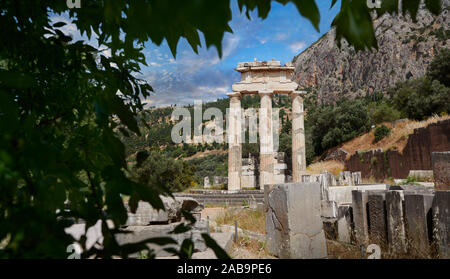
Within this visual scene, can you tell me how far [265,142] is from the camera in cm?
2516

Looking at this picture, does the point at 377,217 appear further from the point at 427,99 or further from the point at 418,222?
the point at 427,99

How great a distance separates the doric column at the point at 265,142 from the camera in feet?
80.4

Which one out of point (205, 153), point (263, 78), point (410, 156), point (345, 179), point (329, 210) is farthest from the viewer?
point (205, 153)

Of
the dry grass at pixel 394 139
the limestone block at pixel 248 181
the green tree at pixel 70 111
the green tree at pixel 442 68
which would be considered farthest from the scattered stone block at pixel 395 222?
the green tree at pixel 442 68

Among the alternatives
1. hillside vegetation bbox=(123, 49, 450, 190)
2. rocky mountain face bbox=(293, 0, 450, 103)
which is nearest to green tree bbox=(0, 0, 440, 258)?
hillside vegetation bbox=(123, 49, 450, 190)

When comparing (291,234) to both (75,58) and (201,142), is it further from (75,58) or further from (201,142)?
(201,142)

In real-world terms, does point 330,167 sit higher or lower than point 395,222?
higher

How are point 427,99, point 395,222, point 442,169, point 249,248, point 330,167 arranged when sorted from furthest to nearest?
point 427,99 → point 330,167 → point 442,169 → point 249,248 → point 395,222

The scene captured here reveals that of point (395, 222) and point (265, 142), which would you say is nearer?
point (395, 222)

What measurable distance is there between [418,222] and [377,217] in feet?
3.34

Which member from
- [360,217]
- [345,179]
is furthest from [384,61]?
[360,217]

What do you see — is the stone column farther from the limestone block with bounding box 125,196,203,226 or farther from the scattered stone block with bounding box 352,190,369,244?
the limestone block with bounding box 125,196,203,226

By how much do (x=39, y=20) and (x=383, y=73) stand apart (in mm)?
91240
